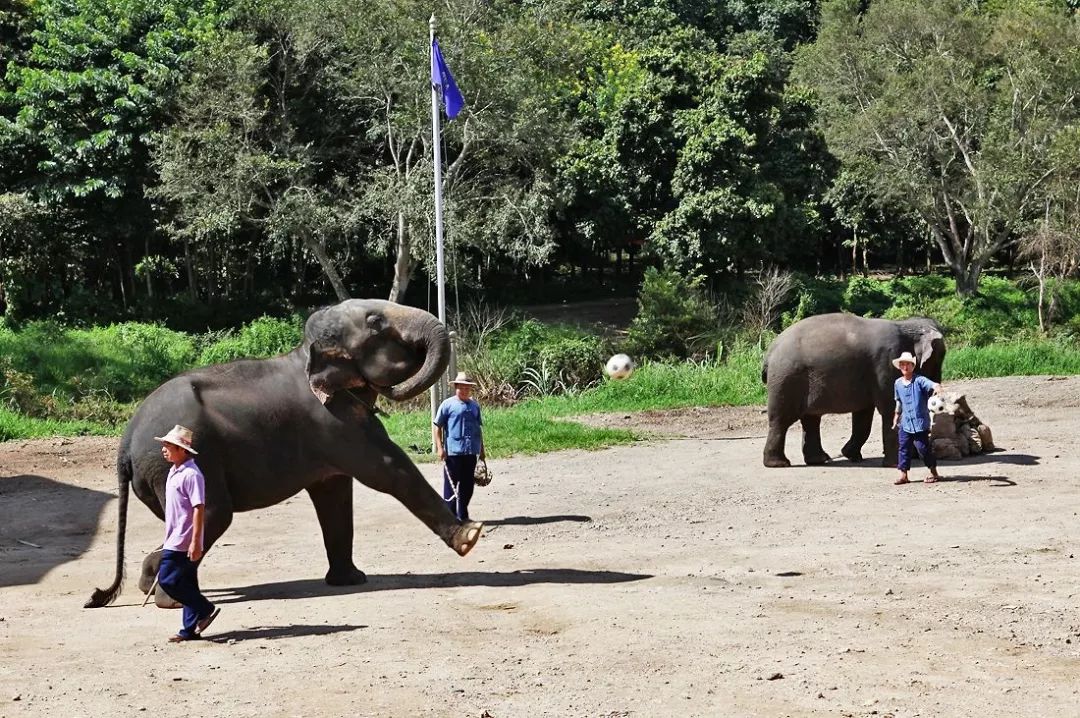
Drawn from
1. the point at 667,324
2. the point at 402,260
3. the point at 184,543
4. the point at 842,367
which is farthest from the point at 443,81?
the point at 402,260

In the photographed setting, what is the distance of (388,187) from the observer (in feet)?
114

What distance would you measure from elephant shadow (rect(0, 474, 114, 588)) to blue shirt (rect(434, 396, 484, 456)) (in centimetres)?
406

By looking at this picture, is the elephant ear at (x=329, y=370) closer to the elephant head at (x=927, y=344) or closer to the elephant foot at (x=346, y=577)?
the elephant foot at (x=346, y=577)

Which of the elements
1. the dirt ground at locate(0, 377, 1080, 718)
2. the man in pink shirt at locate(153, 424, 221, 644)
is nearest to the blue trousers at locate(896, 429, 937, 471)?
the dirt ground at locate(0, 377, 1080, 718)

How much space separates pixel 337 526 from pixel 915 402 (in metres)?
7.91

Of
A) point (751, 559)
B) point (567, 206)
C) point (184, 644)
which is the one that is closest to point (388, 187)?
point (567, 206)

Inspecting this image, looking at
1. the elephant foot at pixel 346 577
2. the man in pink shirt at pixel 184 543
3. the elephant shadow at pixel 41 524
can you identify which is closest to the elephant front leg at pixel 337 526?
the elephant foot at pixel 346 577

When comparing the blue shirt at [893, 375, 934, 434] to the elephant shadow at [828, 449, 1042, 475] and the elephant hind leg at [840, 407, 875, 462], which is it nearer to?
the elephant shadow at [828, 449, 1042, 475]

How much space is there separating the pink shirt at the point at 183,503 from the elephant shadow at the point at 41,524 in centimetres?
370

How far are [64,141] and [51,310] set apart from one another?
449cm

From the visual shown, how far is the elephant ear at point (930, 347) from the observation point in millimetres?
19109

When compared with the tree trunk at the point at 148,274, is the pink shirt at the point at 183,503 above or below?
below

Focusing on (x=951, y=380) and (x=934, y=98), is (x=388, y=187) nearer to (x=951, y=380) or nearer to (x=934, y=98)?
(x=951, y=380)

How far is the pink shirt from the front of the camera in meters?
9.91
